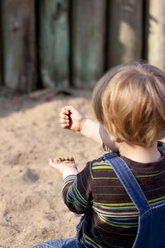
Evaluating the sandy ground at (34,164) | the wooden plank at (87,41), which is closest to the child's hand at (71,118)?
the sandy ground at (34,164)

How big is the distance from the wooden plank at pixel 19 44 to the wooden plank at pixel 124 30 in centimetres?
94

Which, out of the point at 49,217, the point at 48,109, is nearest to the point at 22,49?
the point at 48,109

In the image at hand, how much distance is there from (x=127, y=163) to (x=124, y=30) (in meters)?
3.23

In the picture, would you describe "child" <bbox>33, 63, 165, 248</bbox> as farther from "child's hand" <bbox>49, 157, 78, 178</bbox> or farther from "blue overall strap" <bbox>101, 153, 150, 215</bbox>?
"child's hand" <bbox>49, 157, 78, 178</bbox>

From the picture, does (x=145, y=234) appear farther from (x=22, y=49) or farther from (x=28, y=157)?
(x=22, y=49)

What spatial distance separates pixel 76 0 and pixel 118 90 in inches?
128

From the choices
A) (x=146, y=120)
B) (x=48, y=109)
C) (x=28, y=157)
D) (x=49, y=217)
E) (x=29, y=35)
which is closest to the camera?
(x=146, y=120)

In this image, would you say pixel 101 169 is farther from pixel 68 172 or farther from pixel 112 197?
pixel 68 172

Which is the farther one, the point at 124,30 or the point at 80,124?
the point at 124,30

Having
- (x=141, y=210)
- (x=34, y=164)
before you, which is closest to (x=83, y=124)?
(x=141, y=210)

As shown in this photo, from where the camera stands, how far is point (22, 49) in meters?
4.20

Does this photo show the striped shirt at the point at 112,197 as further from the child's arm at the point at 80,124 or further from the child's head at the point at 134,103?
the child's arm at the point at 80,124

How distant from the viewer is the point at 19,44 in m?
4.19

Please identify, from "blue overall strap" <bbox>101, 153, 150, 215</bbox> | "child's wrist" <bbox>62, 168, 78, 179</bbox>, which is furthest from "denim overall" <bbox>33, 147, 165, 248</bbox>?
"child's wrist" <bbox>62, 168, 78, 179</bbox>
